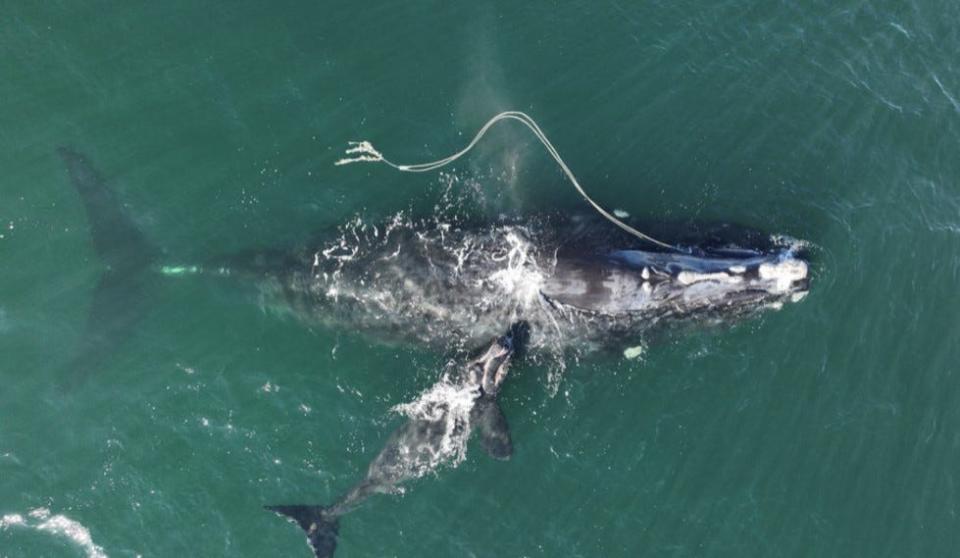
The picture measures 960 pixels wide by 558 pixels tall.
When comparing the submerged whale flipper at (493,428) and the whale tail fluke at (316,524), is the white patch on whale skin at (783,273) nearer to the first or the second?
the submerged whale flipper at (493,428)

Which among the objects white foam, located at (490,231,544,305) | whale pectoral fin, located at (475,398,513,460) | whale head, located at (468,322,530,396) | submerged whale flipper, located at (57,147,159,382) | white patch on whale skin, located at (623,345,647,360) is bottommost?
whale pectoral fin, located at (475,398,513,460)

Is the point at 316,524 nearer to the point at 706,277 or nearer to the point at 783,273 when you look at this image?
the point at 706,277

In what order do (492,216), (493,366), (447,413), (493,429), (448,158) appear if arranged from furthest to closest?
(448,158), (492,216), (493,366), (447,413), (493,429)

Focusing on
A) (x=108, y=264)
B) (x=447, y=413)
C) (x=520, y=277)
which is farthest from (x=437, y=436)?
(x=108, y=264)

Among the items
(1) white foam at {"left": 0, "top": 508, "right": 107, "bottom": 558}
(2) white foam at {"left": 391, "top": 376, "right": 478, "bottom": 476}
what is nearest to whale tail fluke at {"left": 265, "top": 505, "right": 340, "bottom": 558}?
(2) white foam at {"left": 391, "top": 376, "right": 478, "bottom": 476}

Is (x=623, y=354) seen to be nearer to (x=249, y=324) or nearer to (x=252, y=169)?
(x=249, y=324)

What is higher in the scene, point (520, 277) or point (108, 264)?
point (108, 264)

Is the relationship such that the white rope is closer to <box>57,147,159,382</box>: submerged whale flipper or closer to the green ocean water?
the green ocean water

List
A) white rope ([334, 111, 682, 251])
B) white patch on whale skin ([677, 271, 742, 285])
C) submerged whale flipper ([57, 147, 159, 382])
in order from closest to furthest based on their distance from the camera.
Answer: submerged whale flipper ([57, 147, 159, 382]) → white patch on whale skin ([677, 271, 742, 285]) → white rope ([334, 111, 682, 251])

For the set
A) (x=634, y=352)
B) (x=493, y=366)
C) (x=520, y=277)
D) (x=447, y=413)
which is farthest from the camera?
(x=520, y=277)
